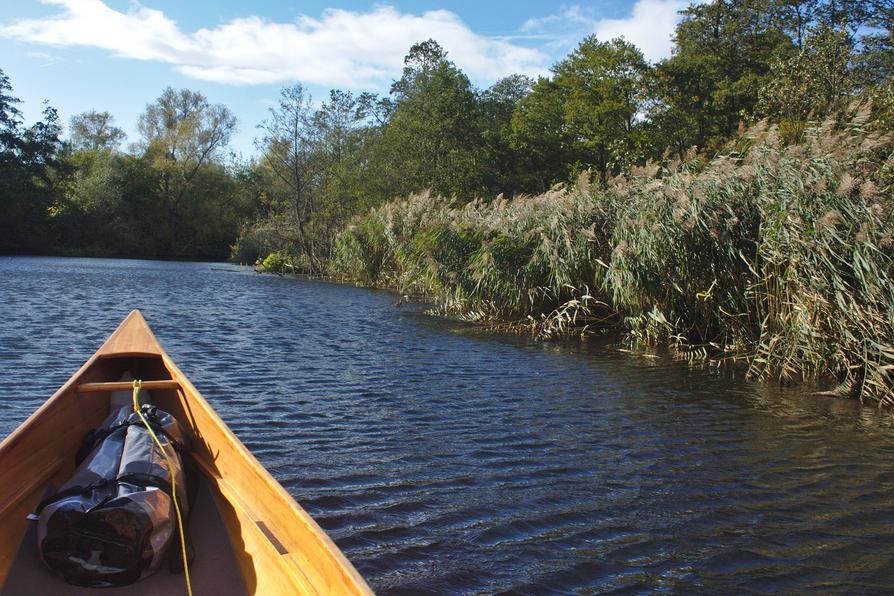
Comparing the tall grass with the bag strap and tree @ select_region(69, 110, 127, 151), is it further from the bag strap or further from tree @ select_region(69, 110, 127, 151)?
tree @ select_region(69, 110, 127, 151)

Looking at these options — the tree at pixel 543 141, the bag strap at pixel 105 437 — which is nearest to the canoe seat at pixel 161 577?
the bag strap at pixel 105 437

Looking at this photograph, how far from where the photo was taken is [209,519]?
3766mm

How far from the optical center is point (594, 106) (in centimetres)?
3753

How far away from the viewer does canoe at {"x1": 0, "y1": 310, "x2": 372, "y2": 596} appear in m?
2.84

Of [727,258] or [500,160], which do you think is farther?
[500,160]

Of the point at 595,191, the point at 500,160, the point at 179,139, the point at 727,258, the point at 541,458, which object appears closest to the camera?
the point at 541,458

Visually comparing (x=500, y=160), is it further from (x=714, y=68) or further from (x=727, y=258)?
(x=727, y=258)

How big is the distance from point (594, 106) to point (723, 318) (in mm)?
29682

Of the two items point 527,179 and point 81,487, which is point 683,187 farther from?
point 527,179

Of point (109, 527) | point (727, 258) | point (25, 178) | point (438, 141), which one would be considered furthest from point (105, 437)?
point (25, 178)

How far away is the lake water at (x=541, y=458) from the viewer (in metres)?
4.16

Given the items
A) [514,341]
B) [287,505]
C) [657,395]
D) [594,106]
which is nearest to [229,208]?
[594,106]

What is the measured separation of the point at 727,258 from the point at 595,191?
369cm

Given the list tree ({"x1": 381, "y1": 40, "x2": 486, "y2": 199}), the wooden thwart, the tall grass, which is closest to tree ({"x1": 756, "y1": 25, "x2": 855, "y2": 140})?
the tall grass
